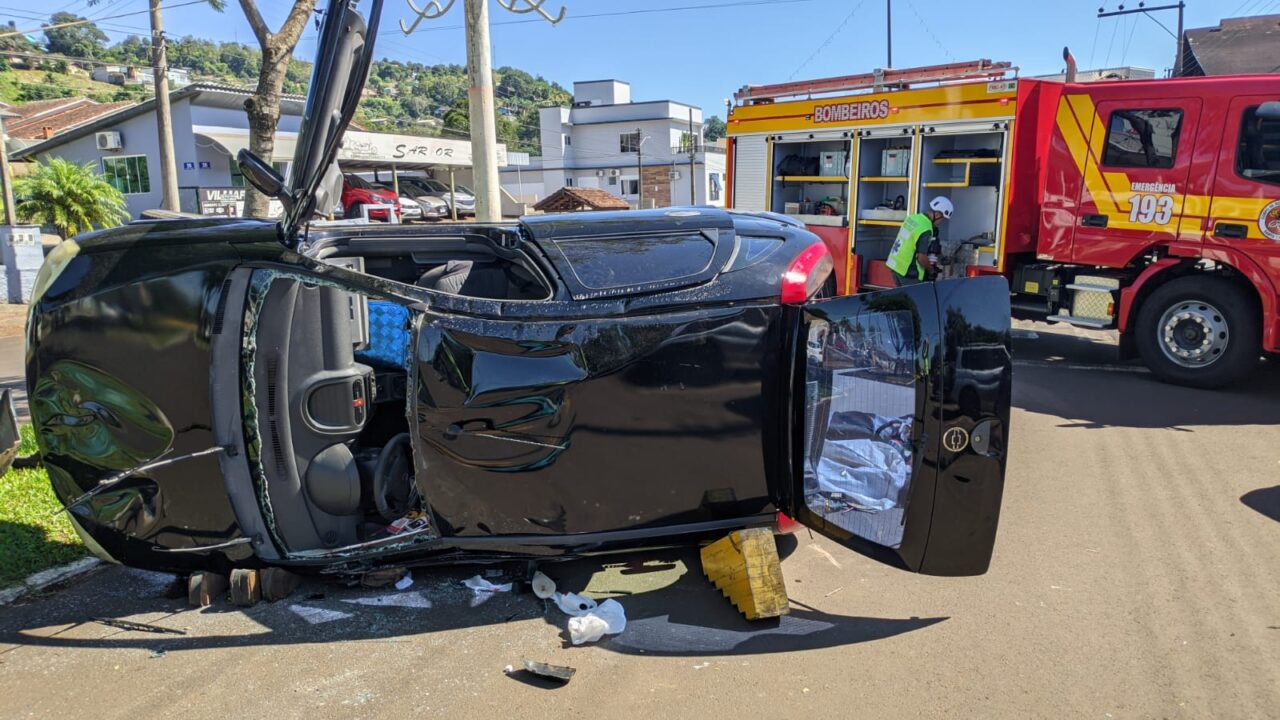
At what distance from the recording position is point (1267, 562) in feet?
12.2

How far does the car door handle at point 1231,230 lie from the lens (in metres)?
6.86

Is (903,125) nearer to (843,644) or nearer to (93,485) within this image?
(843,644)

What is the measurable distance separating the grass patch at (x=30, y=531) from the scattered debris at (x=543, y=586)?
2291mm

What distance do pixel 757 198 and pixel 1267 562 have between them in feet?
26.7

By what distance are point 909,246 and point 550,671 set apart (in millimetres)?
6083

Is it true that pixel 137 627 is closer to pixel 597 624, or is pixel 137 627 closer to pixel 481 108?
pixel 597 624

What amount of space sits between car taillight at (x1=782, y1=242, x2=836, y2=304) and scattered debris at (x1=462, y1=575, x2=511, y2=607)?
1712 mm

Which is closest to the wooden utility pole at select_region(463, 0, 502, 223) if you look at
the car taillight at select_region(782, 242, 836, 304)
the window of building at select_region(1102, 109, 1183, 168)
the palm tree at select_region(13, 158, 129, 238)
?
the car taillight at select_region(782, 242, 836, 304)

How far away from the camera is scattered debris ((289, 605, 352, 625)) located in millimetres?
3344

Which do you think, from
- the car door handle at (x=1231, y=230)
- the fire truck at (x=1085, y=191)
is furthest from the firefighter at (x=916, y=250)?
the car door handle at (x=1231, y=230)

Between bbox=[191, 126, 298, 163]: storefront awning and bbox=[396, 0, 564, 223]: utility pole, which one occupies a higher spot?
bbox=[191, 126, 298, 163]: storefront awning

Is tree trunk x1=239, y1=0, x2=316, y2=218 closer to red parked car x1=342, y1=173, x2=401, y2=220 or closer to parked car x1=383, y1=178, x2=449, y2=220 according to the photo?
red parked car x1=342, y1=173, x2=401, y2=220

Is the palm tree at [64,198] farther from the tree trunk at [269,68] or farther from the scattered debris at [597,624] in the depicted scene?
the scattered debris at [597,624]

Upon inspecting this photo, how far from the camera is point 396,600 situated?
3494 millimetres
